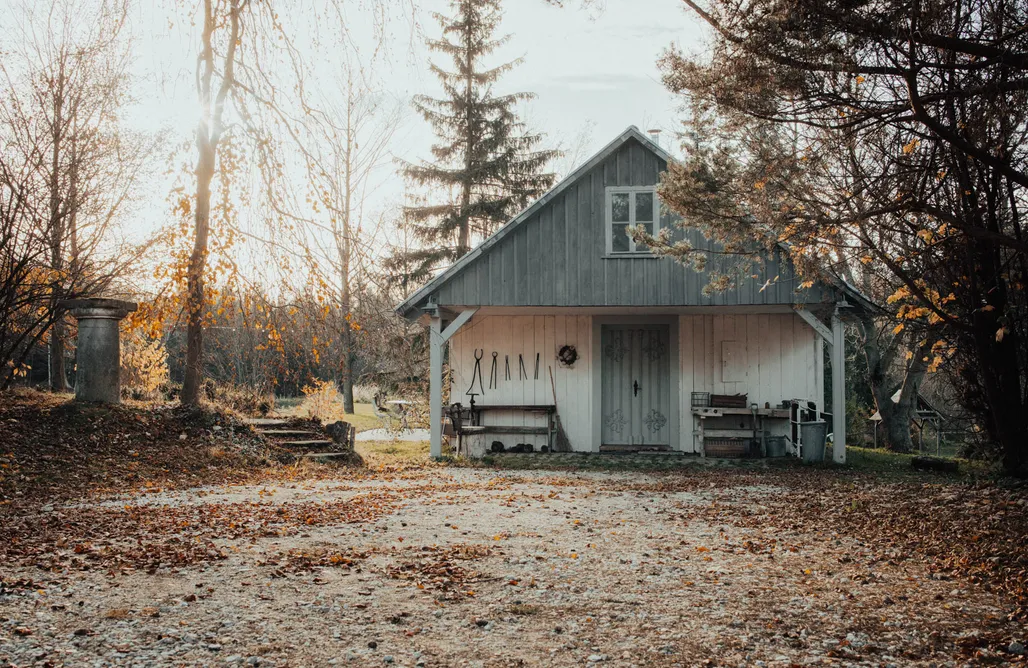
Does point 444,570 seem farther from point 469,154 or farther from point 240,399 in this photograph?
point 469,154

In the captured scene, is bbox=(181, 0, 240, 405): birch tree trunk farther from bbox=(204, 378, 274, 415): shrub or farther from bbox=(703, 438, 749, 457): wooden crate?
bbox=(703, 438, 749, 457): wooden crate

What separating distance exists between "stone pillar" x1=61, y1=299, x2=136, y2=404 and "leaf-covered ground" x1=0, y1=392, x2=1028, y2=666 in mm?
3636

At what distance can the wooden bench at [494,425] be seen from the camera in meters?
15.5

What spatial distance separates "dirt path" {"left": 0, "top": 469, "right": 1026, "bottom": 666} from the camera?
4.20m

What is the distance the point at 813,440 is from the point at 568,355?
15.1 feet

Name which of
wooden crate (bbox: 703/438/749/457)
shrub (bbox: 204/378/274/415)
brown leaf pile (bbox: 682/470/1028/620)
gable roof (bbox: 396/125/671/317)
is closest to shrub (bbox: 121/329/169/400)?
shrub (bbox: 204/378/274/415)

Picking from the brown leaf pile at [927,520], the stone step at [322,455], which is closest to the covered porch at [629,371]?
the stone step at [322,455]

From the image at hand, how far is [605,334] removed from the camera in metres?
16.1

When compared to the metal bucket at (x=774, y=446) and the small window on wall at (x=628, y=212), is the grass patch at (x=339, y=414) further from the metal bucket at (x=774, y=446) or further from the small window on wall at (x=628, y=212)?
the metal bucket at (x=774, y=446)

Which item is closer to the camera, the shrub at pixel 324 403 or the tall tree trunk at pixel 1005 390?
the tall tree trunk at pixel 1005 390

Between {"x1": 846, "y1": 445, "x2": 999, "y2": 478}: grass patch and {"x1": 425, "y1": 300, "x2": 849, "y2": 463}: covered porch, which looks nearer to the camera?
{"x1": 846, "y1": 445, "x2": 999, "y2": 478}: grass patch

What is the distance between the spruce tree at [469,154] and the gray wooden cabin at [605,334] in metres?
9.16

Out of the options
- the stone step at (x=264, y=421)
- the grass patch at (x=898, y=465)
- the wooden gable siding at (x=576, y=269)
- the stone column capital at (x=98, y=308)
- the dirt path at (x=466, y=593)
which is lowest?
the dirt path at (x=466, y=593)

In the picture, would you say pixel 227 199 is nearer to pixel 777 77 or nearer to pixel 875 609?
pixel 777 77
